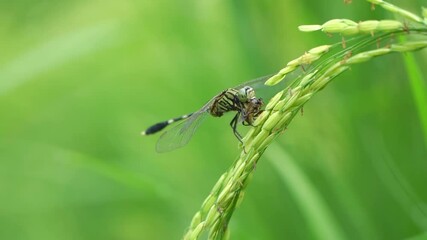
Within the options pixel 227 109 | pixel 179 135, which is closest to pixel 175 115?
pixel 179 135

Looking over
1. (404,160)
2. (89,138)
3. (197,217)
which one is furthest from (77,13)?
(197,217)

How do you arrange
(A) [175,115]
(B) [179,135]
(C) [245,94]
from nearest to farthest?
(C) [245,94]
(B) [179,135]
(A) [175,115]

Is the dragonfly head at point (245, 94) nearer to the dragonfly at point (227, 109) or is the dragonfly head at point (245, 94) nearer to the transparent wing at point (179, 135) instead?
the dragonfly at point (227, 109)

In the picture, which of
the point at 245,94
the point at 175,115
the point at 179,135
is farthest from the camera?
the point at 175,115

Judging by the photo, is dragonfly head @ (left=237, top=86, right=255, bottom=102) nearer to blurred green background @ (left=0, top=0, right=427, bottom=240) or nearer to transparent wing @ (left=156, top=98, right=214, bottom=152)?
transparent wing @ (left=156, top=98, right=214, bottom=152)

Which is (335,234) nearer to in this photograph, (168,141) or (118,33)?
(168,141)

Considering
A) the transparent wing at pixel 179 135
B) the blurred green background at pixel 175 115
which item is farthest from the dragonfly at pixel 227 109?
the blurred green background at pixel 175 115

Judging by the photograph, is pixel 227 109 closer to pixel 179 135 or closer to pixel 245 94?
pixel 245 94
